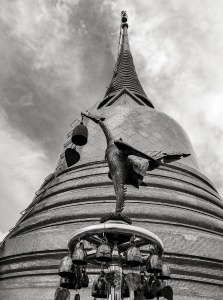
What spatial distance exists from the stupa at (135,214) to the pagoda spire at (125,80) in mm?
3212

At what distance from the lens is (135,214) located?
810 centimetres

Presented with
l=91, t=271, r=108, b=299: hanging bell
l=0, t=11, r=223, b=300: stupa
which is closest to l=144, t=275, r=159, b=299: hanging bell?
l=91, t=271, r=108, b=299: hanging bell

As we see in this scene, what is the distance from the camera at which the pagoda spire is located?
16422mm

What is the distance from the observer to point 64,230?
766 centimetres

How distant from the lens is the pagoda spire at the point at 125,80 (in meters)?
16.4

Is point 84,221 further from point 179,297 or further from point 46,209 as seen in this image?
point 179,297

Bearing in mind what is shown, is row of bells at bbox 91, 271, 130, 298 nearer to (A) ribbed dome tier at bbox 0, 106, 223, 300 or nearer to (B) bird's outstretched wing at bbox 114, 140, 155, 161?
(B) bird's outstretched wing at bbox 114, 140, 155, 161

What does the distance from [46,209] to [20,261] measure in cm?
208

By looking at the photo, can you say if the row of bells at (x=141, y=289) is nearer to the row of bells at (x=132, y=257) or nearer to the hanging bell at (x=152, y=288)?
the hanging bell at (x=152, y=288)

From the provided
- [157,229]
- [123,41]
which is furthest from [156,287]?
[123,41]

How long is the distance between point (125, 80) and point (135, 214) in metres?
10.3

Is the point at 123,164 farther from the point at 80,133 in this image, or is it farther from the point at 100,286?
the point at 100,286

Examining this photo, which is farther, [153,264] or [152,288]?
[152,288]

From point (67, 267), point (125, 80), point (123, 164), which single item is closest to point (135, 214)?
point (123, 164)
